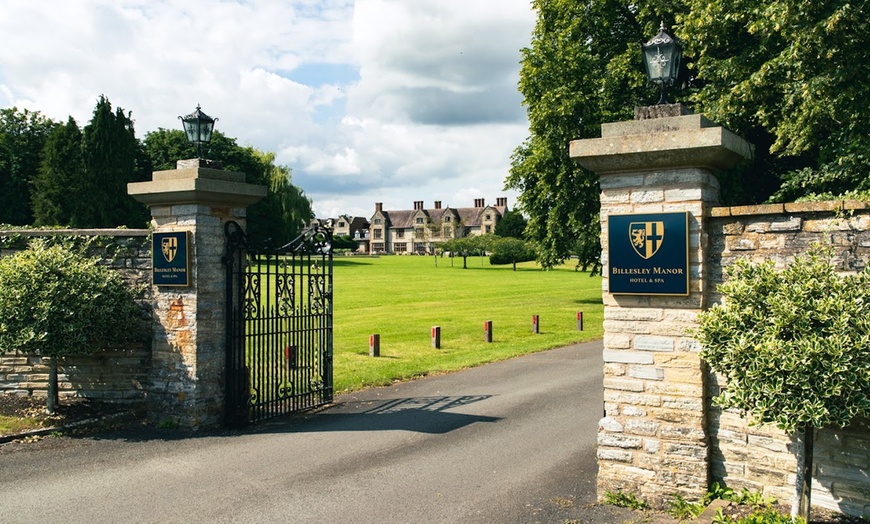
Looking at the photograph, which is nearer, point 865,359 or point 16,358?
point 865,359

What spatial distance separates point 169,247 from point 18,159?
45907 mm

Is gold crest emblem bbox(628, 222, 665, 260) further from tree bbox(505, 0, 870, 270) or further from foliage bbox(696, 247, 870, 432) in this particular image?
tree bbox(505, 0, 870, 270)

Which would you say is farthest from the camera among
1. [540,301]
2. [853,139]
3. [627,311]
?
[540,301]

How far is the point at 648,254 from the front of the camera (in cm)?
627

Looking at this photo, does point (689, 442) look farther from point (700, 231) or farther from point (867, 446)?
point (700, 231)

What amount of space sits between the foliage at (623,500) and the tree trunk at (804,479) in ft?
4.34

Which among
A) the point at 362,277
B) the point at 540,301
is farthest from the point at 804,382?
the point at 362,277

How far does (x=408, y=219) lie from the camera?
133375 millimetres

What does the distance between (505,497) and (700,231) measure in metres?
3.12

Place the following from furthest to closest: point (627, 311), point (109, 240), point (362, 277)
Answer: point (362, 277)
point (109, 240)
point (627, 311)

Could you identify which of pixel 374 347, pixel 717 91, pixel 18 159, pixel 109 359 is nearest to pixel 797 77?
pixel 717 91

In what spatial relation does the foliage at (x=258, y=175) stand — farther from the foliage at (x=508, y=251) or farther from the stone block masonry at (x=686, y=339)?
the stone block masonry at (x=686, y=339)

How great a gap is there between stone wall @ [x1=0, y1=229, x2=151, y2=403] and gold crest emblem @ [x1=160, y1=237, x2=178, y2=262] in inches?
21.7

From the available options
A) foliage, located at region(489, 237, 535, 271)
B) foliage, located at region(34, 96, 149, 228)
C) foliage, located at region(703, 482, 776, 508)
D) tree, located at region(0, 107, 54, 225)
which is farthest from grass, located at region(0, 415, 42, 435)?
foliage, located at region(489, 237, 535, 271)
